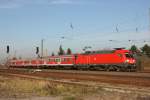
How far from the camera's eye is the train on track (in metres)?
48.9

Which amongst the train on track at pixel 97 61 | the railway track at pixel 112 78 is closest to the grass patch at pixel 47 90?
the railway track at pixel 112 78

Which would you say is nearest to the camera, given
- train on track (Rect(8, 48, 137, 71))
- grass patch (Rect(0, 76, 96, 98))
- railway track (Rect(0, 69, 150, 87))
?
grass patch (Rect(0, 76, 96, 98))

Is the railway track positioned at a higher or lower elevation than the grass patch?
higher

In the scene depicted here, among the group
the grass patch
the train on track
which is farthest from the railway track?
the train on track

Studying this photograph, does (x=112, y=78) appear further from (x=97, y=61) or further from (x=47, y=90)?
(x=97, y=61)

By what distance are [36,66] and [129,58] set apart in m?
36.3

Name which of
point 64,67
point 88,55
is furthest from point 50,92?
point 64,67

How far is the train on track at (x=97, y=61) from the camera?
48.9 m

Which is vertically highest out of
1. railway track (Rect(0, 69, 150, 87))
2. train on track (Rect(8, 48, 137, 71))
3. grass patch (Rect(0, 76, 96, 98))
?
train on track (Rect(8, 48, 137, 71))

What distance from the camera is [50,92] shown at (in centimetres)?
1783

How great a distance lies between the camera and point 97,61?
179ft

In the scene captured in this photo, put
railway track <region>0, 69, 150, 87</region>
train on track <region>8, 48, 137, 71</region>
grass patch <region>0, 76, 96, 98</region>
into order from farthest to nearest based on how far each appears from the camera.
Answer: train on track <region>8, 48, 137, 71</region>
railway track <region>0, 69, 150, 87</region>
grass patch <region>0, 76, 96, 98</region>

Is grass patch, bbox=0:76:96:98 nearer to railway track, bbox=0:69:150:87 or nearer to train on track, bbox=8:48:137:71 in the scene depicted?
railway track, bbox=0:69:150:87

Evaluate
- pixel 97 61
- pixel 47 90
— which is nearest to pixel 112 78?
pixel 47 90
